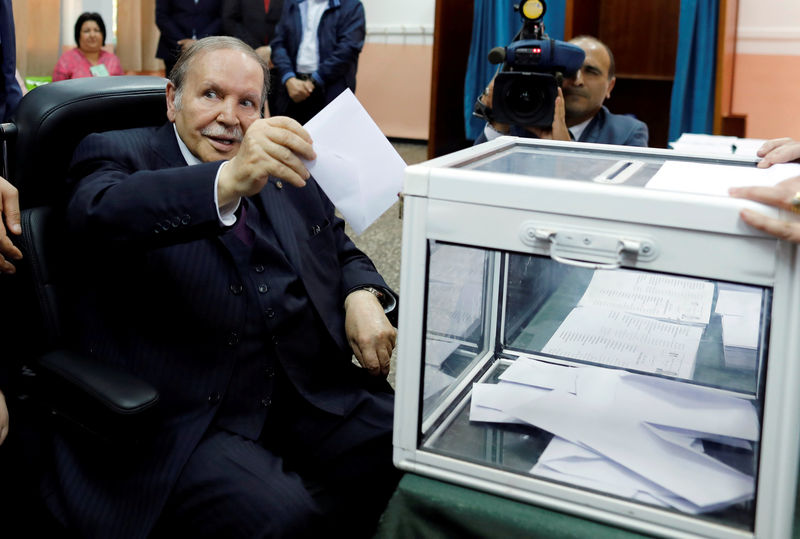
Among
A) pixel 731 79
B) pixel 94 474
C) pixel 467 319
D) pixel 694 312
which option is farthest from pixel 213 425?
pixel 731 79

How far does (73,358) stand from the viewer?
118 centimetres

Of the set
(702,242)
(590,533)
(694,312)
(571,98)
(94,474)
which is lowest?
(94,474)

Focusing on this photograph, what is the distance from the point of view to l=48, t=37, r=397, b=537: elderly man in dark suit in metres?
1.11

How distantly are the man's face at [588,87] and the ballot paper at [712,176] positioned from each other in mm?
1324

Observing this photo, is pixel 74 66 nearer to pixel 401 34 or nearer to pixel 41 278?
pixel 401 34

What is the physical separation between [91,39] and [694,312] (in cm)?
540

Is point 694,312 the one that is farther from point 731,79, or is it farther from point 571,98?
point 731,79

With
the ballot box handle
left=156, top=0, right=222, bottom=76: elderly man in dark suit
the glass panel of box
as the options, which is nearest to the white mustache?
the glass panel of box

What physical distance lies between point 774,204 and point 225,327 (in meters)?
0.82

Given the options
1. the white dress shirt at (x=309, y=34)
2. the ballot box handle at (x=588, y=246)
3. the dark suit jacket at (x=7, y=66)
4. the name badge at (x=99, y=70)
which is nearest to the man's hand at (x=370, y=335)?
the ballot box handle at (x=588, y=246)

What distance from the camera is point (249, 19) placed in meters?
5.37

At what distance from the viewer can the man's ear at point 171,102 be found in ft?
4.69

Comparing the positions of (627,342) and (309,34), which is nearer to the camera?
(627,342)

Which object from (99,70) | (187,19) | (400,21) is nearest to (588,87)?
(187,19)
